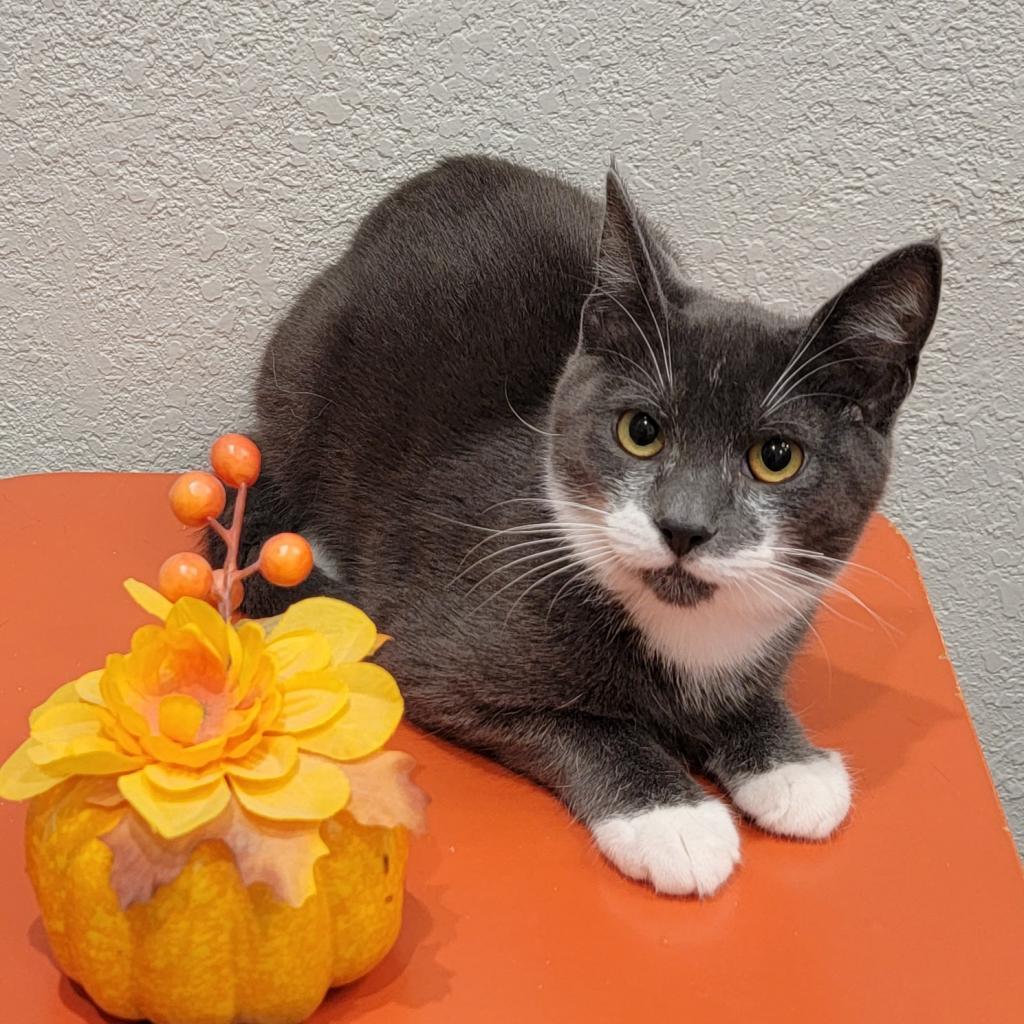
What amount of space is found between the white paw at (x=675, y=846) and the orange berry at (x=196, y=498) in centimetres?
41

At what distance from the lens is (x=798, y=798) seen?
3.13 feet

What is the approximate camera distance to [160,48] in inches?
49.5

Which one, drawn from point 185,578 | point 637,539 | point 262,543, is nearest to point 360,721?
point 185,578

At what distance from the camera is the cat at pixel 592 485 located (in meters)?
0.89

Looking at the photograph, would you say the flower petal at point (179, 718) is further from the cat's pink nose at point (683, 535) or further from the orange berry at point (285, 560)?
the cat's pink nose at point (683, 535)

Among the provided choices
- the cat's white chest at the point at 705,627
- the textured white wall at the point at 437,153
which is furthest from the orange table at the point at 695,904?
the textured white wall at the point at 437,153

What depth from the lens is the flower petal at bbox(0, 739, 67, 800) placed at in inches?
26.7

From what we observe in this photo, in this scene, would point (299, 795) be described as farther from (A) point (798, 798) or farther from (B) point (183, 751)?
(A) point (798, 798)

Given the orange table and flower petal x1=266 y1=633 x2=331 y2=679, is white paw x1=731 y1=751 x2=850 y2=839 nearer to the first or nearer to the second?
the orange table

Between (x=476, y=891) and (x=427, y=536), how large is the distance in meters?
0.35

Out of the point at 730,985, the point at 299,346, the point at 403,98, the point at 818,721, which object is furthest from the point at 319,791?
the point at 403,98

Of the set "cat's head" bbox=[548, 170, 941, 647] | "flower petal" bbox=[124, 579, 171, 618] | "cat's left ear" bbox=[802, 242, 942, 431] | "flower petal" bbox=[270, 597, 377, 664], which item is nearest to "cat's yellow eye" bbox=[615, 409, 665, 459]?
"cat's head" bbox=[548, 170, 941, 647]

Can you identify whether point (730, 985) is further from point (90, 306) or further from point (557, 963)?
point (90, 306)

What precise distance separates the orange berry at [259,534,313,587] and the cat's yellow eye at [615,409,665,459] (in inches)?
12.6
